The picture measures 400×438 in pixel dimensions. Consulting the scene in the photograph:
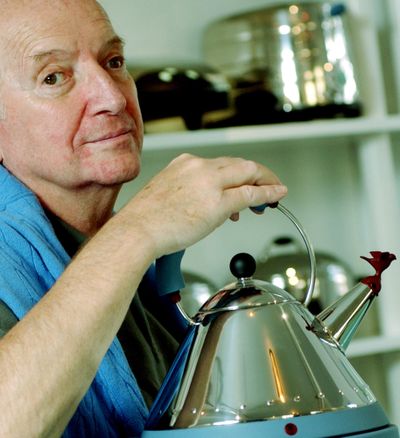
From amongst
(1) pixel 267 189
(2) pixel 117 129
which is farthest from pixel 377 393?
(1) pixel 267 189

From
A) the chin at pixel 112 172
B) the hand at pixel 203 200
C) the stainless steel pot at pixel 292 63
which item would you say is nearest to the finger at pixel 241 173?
the hand at pixel 203 200

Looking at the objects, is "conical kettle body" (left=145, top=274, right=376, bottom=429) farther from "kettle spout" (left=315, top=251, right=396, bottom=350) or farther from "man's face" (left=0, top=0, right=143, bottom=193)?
"man's face" (left=0, top=0, right=143, bottom=193)

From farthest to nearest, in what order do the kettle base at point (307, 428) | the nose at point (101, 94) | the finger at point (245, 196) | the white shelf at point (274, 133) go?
the white shelf at point (274, 133) < the nose at point (101, 94) < the finger at point (245, 196) < the kettle base at point (307, 428)

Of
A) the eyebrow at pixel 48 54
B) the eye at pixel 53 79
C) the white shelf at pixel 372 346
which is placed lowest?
the white shelf at pixel 372 346

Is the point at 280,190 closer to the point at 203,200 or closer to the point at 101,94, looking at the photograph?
the point at 203,200

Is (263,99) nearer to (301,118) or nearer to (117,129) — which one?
(301,118)

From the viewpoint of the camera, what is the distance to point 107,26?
138cm

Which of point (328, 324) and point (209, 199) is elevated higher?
point (209, 199)

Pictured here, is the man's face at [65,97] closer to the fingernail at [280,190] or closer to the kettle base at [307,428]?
the fingernail at [280,190]

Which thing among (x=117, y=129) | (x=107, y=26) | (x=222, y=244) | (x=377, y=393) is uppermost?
(x=107, y=26)

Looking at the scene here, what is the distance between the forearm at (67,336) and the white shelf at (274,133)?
1156 mm

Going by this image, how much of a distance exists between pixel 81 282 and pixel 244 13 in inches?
59.2

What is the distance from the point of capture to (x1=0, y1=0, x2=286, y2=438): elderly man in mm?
962

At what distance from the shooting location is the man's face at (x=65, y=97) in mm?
1326
